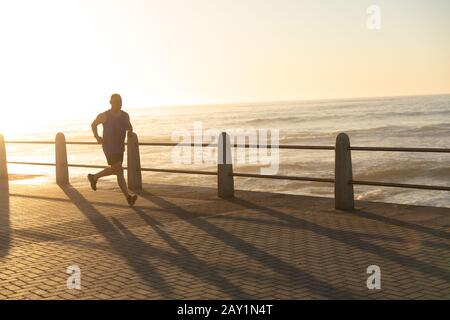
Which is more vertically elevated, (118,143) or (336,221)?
(118,143)

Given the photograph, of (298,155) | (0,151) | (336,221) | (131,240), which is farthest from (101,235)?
(298,155)

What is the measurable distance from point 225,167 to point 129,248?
Result: 446 cm

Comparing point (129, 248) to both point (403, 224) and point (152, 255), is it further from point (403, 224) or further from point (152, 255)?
point (403, 224)

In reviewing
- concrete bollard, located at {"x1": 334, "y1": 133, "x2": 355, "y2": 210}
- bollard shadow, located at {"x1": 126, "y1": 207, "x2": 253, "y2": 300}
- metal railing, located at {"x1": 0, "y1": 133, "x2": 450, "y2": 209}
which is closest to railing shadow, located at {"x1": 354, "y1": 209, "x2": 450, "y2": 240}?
concrete bollard, located at {"x1": 334, "y1": 133, "x2": 355, "y2": 210}

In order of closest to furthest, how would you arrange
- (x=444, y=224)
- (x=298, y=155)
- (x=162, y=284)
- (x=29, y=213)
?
(x=162, y=284), (x=444, y=224), (x=29, y=213), (x=298, y=155)

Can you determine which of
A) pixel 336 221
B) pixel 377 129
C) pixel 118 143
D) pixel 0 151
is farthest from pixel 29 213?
pixel 377 129

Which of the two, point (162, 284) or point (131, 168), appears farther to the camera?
point (131, 168)

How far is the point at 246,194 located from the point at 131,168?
112 inches

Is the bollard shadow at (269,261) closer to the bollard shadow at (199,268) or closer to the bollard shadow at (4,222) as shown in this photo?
the bollard shadow at (199,268)

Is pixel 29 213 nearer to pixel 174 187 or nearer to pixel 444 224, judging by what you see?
pixel 174 187

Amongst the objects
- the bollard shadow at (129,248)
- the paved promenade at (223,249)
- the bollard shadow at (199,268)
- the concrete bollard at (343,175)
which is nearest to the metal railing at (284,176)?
the concrete bollard at (343,175)

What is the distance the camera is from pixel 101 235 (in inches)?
361
